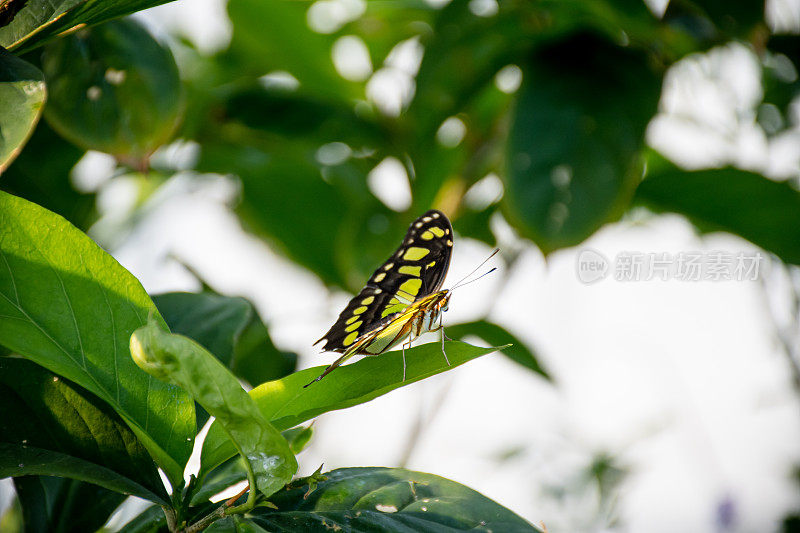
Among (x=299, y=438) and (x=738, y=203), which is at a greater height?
(x=299, y=438)

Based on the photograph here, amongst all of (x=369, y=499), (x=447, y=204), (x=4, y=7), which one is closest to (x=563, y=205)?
(x=447, y=204)

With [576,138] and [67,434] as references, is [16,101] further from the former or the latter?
[576,138]

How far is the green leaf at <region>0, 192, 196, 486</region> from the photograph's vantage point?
0.37 m

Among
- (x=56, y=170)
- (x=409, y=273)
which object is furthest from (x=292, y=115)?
(x=409, y=273)

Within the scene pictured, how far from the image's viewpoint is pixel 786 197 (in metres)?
0.88

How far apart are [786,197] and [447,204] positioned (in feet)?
1.67

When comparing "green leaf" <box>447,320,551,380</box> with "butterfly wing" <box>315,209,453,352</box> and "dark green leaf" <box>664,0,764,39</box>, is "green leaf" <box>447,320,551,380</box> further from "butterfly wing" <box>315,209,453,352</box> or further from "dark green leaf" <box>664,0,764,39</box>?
"dark green leaf" <box>664,0,764,39</box>

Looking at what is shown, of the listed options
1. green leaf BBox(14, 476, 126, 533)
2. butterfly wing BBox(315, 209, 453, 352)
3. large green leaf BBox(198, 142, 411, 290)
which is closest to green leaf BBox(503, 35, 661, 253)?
butterfly wing BBox(315, 209, 453, 352)

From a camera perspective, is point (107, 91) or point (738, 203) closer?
point (107, 91)

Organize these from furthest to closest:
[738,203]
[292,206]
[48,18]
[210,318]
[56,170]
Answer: [292,206] < [738,203] < [56,170] < [210,318] < [48,18]

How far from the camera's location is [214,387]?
0.31 m

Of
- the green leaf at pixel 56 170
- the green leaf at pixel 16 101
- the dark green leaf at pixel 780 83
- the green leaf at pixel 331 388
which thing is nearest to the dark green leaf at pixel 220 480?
the green leaf at pixel 331 388

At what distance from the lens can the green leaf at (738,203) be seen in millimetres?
884

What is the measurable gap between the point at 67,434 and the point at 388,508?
22cm
